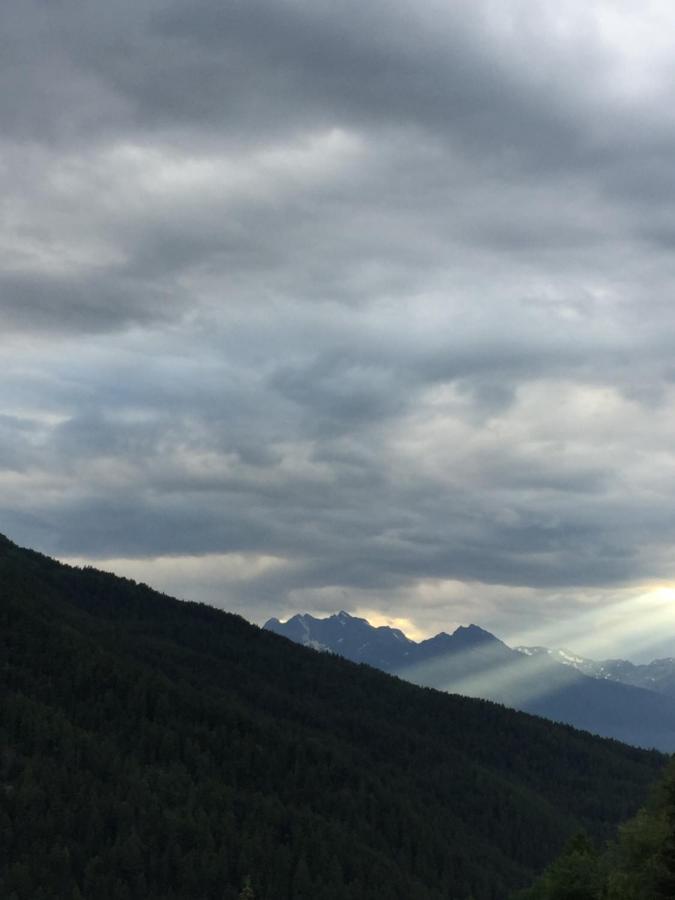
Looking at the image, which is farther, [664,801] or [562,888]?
[562,888]

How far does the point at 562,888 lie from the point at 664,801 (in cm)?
1172

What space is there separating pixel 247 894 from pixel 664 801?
27019mm

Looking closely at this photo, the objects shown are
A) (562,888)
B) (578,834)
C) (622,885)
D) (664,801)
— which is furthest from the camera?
(578,834)

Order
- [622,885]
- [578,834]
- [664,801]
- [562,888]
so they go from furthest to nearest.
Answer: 1. [578,834]
2. [562,888]
3. [664,801]
4. [622,885]

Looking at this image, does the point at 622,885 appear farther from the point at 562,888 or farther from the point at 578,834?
the point at 578,834

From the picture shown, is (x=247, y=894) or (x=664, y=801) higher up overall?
(x=664, y=801)

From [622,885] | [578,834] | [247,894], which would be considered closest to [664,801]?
[622,885]

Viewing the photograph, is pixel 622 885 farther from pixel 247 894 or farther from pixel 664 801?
pixel 247 894

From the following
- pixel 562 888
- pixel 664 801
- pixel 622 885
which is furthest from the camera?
pixel 562 888

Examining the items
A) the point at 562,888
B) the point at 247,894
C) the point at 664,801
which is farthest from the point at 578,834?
the point at 247,894

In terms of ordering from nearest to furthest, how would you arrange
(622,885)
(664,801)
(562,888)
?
(622,885), (664,801), (562,888)

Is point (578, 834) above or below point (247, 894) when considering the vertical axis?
above

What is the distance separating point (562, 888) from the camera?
88.4 meters

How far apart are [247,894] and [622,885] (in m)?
23.7
